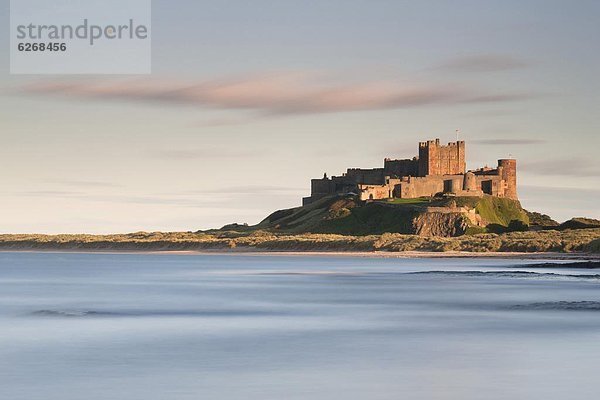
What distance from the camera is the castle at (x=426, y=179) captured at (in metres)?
164

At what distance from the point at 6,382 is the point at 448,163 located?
158919 mm

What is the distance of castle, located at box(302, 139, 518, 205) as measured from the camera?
163625 mm

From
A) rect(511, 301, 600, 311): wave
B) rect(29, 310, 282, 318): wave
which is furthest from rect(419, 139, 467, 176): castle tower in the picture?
rect(29, 310, 282, 318): wave

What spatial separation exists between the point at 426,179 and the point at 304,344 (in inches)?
5628

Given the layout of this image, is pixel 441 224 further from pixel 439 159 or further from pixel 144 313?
pixel 144 313

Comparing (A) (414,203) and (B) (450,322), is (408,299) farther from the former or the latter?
(A) (414,203)

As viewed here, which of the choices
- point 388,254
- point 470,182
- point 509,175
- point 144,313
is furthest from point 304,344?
point 509,175

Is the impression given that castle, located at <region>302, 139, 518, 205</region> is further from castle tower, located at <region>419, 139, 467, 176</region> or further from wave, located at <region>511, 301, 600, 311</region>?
wave, located at <region>511, 301, 600, 311</region>

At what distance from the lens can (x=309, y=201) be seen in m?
179

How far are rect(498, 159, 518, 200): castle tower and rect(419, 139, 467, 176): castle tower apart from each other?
7.61 m

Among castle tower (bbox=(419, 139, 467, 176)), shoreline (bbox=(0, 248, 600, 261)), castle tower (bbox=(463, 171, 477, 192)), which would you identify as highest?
castle tower (bbox=(419, 139, 467, 176))

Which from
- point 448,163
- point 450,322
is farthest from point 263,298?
point 448,163

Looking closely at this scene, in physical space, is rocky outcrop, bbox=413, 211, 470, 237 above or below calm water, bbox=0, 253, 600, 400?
above

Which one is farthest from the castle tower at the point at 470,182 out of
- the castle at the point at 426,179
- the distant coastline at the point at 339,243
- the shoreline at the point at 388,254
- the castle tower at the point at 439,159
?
the shoreline at the point at 388,254
